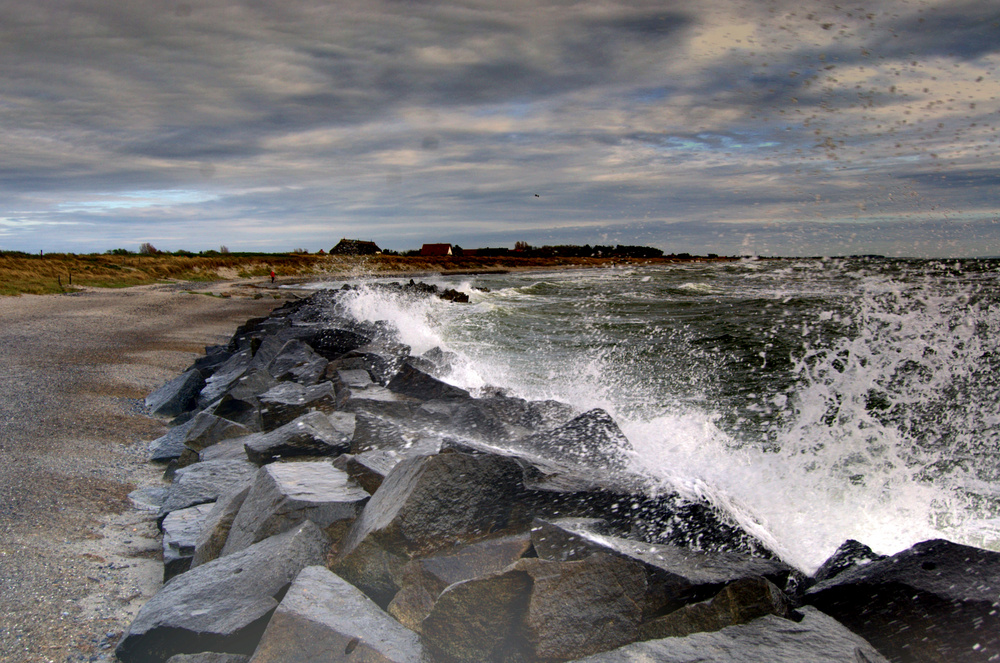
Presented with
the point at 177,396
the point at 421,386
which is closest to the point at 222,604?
the point at 421,386

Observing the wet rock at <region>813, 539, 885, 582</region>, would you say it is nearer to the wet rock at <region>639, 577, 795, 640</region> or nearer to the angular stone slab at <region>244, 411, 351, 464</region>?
the wet rock at <region>639, 577, 795, 640</region>

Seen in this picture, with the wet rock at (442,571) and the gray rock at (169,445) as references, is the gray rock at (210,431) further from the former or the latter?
the wet rock at (442,571)

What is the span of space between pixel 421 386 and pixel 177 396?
2767 millimetres

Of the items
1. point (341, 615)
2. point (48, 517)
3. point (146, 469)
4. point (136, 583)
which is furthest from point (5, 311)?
point (341, 615)

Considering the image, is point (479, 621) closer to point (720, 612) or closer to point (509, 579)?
point (509, 579)

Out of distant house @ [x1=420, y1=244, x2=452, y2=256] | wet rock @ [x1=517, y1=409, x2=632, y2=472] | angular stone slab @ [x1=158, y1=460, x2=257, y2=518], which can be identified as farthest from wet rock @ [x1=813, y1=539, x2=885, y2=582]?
distant house @ [x1=420, y1=244, x2=452, y2=256]

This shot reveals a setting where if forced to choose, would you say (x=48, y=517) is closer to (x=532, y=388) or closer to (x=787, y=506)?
(x=787, y=506)

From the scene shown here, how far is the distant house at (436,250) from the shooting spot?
267ft

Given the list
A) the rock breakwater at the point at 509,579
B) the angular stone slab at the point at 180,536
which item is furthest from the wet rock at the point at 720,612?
the angular stone slab at the point at 180,536

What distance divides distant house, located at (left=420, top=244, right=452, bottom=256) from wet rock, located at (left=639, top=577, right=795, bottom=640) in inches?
3143

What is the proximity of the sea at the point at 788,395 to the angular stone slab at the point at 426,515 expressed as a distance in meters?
0.83

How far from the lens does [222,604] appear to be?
2.27 meters

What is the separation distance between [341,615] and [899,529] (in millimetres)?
3379

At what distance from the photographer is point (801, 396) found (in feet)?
25.2
